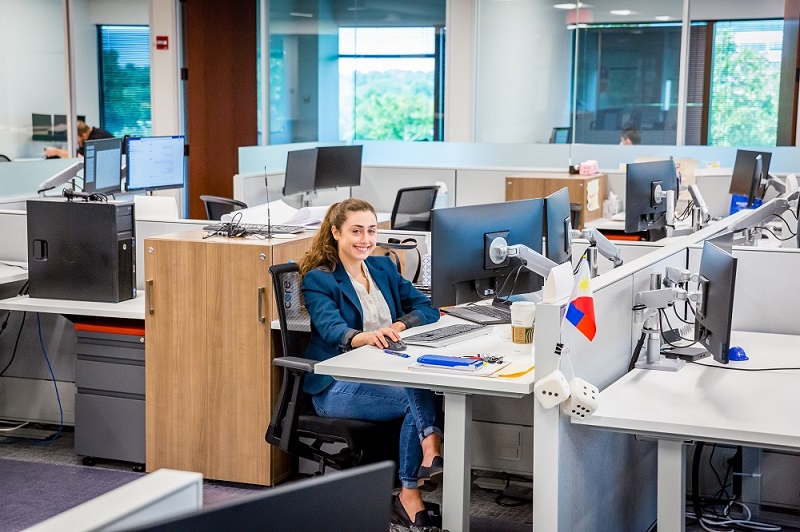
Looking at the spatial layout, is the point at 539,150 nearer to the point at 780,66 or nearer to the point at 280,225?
the point at 780,66

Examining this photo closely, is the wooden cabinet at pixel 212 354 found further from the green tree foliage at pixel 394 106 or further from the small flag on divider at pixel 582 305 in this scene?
the green tree foliage at pixel 394 106

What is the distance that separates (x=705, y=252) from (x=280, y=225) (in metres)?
1.69

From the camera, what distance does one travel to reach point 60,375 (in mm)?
4516

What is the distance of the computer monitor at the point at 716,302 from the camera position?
2680 millimetres

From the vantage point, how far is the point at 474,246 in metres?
3.11

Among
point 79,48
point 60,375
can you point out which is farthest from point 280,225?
point 79,48

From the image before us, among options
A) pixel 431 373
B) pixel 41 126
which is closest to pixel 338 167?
pixel 41 126

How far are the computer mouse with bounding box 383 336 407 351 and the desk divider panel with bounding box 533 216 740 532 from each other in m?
0.62

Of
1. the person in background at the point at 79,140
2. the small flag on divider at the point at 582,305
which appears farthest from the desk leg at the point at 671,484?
the person in background at the point at 79,140

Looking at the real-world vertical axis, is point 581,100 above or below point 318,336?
above

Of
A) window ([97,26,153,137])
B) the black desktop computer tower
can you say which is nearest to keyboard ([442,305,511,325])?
the black desktop computer tower

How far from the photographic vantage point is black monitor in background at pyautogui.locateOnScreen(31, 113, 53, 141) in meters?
7.95

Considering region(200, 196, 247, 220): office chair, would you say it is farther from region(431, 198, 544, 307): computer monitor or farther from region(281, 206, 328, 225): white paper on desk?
region(431, 198, 544, 307): computer monitor

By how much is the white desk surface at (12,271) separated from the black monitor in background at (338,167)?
8.98ft
